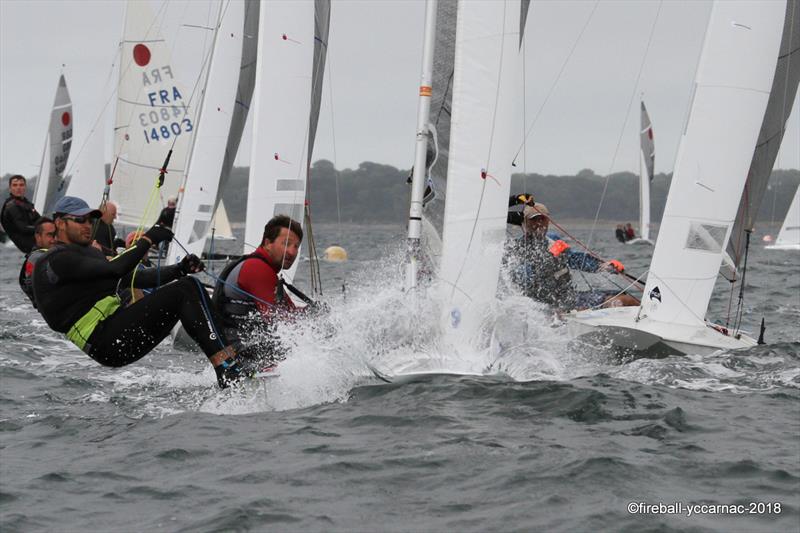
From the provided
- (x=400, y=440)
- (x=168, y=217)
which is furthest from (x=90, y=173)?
(x=400, y=440)

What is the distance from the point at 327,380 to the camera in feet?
21.1

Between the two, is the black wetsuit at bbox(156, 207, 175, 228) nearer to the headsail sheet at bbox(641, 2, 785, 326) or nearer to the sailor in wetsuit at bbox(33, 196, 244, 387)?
the headsail sheet at bbox(641, 2, 785, 326)

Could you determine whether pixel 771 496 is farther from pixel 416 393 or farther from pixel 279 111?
pixel 279 111

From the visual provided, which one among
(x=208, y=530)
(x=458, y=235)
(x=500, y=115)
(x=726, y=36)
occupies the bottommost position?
(x=208, y=530)

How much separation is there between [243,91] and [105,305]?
7837mm

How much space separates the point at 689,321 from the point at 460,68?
3.11 m

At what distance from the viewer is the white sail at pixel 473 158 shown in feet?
22.3

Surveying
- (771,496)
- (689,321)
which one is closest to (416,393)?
(771,496)

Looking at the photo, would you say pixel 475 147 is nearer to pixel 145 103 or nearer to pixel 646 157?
pixel 145 103

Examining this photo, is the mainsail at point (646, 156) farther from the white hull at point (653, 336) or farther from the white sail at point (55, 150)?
the white hull at point (653, 336)

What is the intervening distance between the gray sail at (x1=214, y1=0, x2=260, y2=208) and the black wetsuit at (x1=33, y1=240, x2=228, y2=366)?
24.0 ft

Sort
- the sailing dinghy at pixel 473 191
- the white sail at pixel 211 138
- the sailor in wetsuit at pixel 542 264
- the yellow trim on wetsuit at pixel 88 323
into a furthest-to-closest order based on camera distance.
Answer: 1. the white sail at pixel 211 138
2. the sailor in wetsuit at pixel 542 264
3. the sailing dinghy at pixel 473 191
4. the yellow trim on wetsuit at pixel 88 323

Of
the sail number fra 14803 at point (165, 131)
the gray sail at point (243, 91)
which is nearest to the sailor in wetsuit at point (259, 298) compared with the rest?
the gray sail at point (243, 91)

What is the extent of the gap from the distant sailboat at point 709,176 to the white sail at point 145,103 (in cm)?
1163
